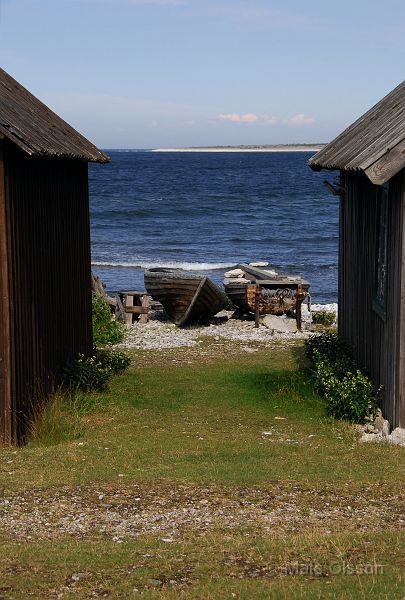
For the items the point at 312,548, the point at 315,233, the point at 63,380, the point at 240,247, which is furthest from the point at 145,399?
the point at 315,233

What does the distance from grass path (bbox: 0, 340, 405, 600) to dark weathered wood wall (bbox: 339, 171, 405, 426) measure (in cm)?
93

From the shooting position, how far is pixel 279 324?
893 inches

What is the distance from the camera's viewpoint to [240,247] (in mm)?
48531

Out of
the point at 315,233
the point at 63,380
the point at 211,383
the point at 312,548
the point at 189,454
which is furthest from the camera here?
the point at 315,233

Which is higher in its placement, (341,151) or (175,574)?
(341,151)

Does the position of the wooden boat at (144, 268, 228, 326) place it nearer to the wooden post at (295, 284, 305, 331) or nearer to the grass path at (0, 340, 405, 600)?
the wooden post at (295, 284, 305, 331)

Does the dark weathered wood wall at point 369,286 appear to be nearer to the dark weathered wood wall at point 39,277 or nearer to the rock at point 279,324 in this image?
the dark weathered wood wall at point 39,277

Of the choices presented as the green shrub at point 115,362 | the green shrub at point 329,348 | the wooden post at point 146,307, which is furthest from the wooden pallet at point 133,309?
the green shrub at point 329,348

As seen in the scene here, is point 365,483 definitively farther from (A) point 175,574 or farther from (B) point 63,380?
(B) point 63,380

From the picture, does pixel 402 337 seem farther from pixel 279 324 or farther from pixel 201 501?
pixel 279 324

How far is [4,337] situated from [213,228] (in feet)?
152

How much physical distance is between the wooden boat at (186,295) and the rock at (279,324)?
1.15 metres

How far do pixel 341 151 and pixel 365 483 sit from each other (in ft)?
20.6

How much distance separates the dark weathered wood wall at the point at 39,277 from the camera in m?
11.7
